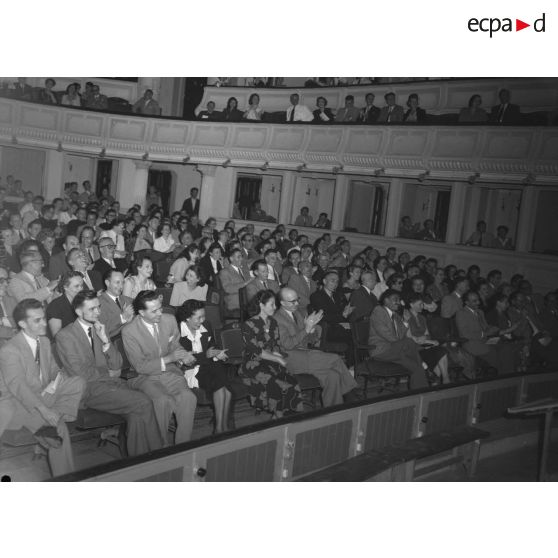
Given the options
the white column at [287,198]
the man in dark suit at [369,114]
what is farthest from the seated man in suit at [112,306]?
the man in dark suit at [369,114]

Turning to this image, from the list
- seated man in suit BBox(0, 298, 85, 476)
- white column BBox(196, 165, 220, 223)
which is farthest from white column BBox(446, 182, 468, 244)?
seated man in suit BBox(0, 298, 85, 476)

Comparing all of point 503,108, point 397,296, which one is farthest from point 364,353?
point 503,108

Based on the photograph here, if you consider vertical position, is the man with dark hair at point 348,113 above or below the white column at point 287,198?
above

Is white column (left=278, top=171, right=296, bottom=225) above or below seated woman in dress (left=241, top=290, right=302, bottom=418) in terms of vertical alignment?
above

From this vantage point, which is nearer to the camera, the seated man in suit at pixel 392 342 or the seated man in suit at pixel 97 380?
the seated man in suit at pixel 97 380

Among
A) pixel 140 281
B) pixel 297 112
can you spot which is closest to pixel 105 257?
pixel 140 281

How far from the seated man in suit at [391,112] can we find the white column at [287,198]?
1087 mm

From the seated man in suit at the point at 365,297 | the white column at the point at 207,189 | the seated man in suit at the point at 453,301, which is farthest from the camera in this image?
the white column at the point at 207,189

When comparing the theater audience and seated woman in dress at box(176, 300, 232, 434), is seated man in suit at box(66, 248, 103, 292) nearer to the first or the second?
seated woman in dress at box(176, 300, 232, 434)

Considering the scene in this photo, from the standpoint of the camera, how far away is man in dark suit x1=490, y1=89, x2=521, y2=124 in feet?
18.2

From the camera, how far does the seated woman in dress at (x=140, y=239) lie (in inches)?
279

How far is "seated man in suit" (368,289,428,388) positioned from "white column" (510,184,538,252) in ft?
3.99

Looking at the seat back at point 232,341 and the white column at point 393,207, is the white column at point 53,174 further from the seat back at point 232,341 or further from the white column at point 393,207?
the white column at point 393,207

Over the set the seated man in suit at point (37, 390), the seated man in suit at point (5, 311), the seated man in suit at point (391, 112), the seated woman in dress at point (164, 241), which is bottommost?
the seated man in suit at point (37, 390)
